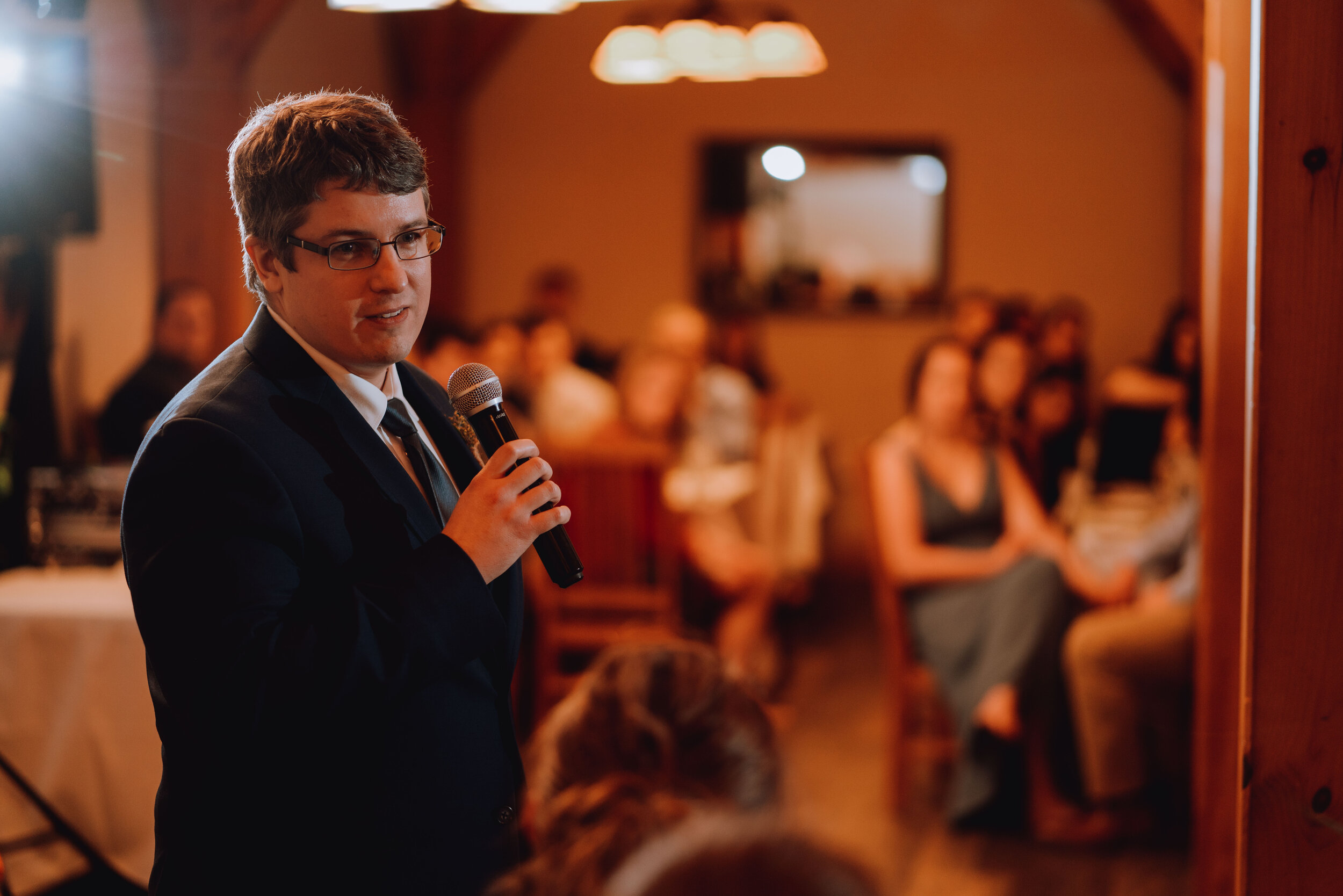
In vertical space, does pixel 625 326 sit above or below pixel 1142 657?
above

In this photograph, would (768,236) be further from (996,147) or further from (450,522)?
(450,522)

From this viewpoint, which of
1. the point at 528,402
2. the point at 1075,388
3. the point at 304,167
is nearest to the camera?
the point at 304,167

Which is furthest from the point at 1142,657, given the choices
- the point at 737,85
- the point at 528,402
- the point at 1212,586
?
the point at 737,85

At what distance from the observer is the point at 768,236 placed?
6973mm

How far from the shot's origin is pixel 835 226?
6.94 metres

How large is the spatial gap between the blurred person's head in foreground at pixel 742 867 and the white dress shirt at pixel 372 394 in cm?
59

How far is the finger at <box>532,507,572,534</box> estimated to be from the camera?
1.00 m

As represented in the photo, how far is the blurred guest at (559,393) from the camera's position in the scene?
4988 mm

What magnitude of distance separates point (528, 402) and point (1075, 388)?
254 centimetres

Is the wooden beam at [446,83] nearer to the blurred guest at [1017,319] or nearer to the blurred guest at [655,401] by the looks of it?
the blurred guest at [655,401]

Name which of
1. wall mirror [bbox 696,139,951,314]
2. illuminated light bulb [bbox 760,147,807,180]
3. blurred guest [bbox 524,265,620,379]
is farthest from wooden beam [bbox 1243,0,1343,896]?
illuminated light bulb [bbox 760,147,807,180]

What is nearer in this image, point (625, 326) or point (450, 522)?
point (450, 522)

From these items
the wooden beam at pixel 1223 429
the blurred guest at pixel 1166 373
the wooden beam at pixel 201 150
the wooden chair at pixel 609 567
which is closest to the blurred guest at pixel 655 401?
the wooden chair at pixel 609 567

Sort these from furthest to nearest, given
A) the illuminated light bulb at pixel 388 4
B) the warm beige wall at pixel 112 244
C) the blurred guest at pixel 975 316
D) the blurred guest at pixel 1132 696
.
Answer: the blurred guest at pixel 975 316 < the warm beige wall at pixel 112 244 < the blurred guest at pixel 1132 696 < the illuminated light bulb at pixel 388 4
